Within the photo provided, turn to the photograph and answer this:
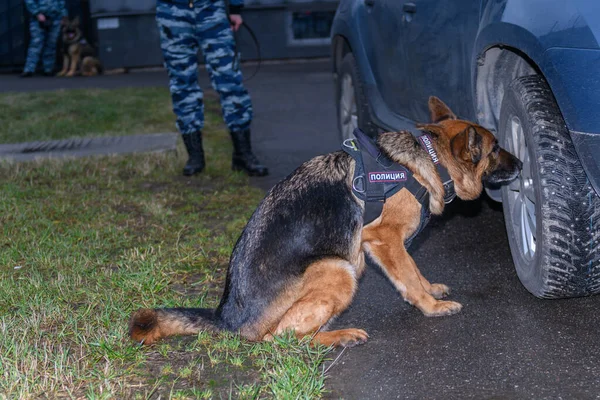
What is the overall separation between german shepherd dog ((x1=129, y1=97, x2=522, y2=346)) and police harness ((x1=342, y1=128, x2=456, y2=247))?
0.12 feet

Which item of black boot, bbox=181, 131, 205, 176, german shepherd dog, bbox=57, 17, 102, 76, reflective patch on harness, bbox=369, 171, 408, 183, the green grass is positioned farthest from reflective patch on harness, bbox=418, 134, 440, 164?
german shepherd dog, bbox=57, 17, 102, 76

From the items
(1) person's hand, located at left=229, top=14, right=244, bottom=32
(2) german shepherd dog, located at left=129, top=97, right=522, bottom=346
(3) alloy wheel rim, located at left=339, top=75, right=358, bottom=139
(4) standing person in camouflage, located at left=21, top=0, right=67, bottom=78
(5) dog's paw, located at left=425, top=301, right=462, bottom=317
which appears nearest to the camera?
(2) german shepherd dog, located at left=129, top=97, right=522, bottom=346

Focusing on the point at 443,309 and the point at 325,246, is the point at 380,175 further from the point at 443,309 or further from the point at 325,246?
the point at 443,309

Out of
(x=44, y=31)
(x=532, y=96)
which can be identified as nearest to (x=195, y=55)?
(x=532, y=96)

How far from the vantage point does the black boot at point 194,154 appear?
23.3ft

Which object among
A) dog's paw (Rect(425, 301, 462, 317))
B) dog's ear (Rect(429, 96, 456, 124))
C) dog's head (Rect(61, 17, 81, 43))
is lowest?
dog's head (Rect(61, 17, 81, 43))

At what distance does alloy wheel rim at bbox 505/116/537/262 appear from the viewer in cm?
379

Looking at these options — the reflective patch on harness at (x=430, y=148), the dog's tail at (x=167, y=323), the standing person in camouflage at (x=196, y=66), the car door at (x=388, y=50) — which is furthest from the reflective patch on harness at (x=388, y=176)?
the standing person in camouflage at (x=196, y=66)

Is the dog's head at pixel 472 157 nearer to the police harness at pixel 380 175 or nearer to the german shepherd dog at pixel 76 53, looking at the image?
the police harness at pixel 380 175

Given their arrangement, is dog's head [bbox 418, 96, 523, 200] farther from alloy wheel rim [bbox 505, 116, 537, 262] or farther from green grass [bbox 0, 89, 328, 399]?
green grass [bbox 0, 89, 328, 399]

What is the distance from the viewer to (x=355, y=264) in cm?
375

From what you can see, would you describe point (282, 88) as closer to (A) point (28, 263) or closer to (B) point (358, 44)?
(B) point (358, 44)

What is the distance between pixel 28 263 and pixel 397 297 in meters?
2.19

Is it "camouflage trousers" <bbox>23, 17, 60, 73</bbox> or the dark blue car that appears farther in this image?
"camouflage trousers" <bbox>23, 17, 60, 73</bbox>
